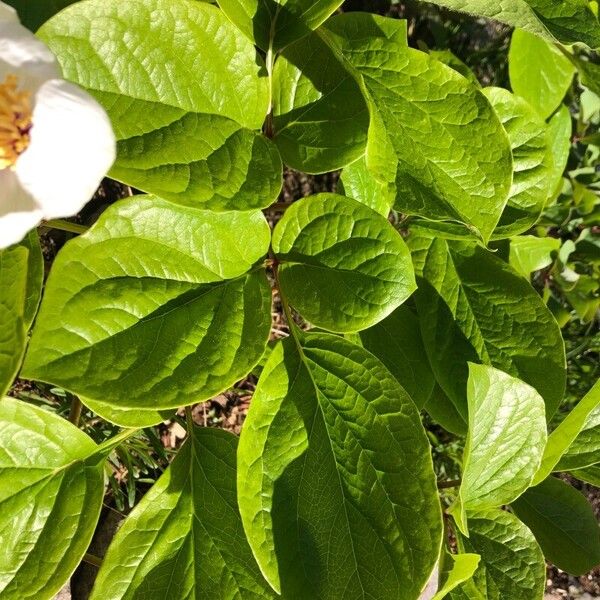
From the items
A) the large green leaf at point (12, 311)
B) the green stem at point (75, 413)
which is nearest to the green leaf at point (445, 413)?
the green stem at point (75, 413)

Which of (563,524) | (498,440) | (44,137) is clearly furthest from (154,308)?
→ (563,524)

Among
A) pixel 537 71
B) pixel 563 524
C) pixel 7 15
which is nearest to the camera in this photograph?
pixel 7 15

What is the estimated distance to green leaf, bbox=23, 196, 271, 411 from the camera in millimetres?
681

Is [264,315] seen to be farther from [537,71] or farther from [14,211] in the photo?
[537,71]

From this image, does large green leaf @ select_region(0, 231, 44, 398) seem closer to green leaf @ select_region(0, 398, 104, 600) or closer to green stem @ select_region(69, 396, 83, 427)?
green leaf @ select_region(0, 398, 104, 600)

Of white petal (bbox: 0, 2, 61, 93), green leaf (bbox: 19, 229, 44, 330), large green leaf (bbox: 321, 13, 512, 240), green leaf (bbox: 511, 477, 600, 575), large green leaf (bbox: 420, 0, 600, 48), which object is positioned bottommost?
green leaf (bbox: 511, 477, 600, 575)

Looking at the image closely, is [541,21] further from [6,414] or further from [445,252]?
[6,414]

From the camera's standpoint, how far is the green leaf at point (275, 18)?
2.47ft

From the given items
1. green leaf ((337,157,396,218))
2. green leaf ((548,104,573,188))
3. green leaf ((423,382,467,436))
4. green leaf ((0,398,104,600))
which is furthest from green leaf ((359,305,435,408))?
green leaf ((548,104,573,188))

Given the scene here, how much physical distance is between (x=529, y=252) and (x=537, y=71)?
1.08 feet

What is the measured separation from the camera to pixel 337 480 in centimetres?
82

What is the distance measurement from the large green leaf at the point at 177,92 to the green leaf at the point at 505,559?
0.59 metres

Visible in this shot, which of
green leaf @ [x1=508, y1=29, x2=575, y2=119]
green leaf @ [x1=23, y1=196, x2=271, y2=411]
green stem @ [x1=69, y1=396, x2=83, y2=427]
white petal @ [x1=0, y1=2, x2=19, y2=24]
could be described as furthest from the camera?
green leaf @ [x1=508, y1=29, x2=575, y2=119]

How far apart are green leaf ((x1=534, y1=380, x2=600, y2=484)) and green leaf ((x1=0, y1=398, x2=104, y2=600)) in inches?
22.5
